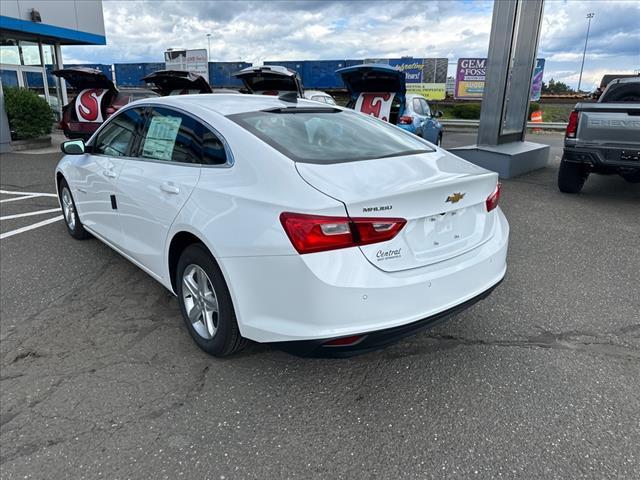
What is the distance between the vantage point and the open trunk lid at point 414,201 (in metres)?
2.33

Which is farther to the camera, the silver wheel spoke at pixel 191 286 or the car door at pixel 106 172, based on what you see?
the car door at pixel 106 172

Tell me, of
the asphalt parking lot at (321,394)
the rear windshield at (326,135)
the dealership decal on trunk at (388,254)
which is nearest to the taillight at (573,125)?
the asphalt parking lot at (321,394)

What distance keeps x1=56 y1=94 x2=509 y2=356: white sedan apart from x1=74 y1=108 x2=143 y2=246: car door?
0.29 meters

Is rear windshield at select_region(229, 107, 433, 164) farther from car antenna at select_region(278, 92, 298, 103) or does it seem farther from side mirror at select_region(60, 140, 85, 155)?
side mirror at select_region(60, 140, 85, 155)

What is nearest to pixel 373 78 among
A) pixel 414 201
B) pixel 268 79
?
pixel 268 79

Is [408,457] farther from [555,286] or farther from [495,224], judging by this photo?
[555,286]

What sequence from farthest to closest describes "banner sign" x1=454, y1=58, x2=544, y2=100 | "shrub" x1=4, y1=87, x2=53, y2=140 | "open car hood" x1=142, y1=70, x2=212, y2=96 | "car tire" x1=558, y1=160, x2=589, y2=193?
"banner sign" x1=454, y1=58, x2=544, y2=100, "shrub" x1=4, y1=87, x2=53, y2=140, "open car hood" x1=142, y1=70, x2=212, y2=96, "car tire" x1=558, y1=160, x2=589, y2=193

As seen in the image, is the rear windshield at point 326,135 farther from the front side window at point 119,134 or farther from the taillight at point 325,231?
the front side window at point 119,134

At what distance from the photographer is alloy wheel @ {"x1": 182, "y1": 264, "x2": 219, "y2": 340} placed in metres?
2.90

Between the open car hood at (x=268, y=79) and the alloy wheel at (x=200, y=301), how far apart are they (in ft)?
27.6

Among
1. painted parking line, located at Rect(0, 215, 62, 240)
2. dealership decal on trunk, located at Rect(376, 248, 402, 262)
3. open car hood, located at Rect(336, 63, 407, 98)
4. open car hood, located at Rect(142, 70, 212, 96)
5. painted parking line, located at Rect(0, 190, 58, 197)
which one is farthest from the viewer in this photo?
open car hood, located at Rect(142, 70, 212, 96)

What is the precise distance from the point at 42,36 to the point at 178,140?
49.6 feet

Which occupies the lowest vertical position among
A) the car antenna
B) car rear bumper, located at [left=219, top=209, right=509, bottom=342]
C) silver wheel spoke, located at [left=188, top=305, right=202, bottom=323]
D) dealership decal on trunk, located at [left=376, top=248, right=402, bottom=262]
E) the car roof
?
silver wheel spoke, located at [left=188, top=305, right=202, bottom=323]

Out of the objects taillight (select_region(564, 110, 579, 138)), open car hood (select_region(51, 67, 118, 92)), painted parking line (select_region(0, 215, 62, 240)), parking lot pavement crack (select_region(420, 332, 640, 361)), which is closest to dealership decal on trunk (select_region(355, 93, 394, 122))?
taillight (select_region(564, 110, 579, 138))
